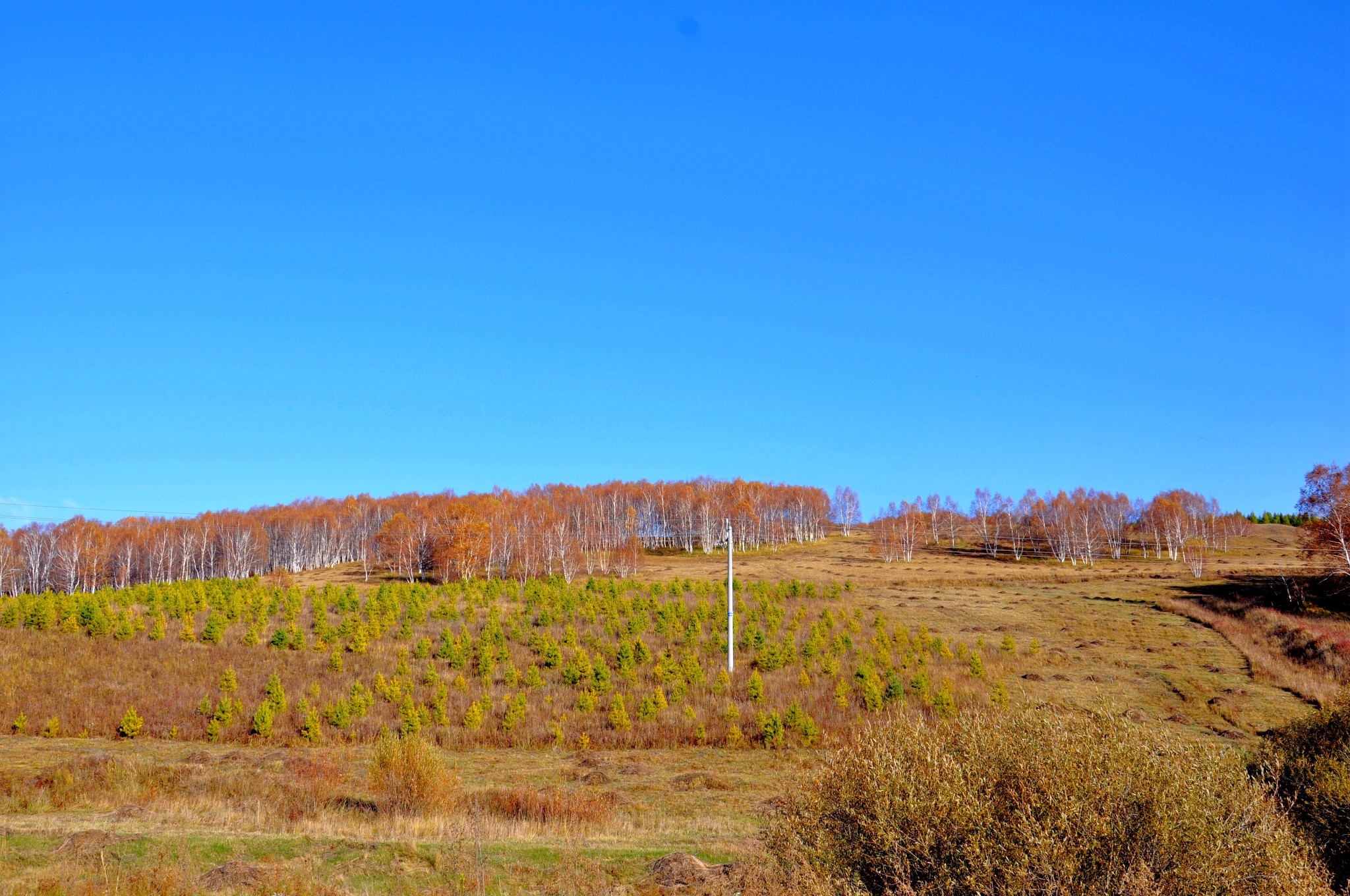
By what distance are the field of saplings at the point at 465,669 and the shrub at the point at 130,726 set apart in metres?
0.08

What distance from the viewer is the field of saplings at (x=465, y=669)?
3091cm

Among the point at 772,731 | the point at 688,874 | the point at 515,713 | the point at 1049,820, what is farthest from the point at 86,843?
the point at 772,731

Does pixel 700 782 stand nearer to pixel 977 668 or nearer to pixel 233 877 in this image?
pixel 233 877

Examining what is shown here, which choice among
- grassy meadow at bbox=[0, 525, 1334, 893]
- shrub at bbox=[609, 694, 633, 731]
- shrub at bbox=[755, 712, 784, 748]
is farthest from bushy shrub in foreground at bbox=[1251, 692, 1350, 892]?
shrub at bbox=[609, 694, 633, 731]

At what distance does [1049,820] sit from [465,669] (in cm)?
3418

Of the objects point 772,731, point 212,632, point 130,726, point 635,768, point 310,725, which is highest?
point 212,632

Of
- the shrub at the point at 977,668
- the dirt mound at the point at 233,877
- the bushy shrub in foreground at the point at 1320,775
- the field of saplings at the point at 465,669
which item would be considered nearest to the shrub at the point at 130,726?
the field of saplings at the point at 465,669

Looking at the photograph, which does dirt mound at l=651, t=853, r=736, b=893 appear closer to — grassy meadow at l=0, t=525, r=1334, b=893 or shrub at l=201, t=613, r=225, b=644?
grassy meadow at l=0, t=525, r=1334, b=893

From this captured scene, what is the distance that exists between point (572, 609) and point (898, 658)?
64.4 feet

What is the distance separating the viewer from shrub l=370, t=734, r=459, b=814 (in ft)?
58.9

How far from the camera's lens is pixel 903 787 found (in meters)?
8.24

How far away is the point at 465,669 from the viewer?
38562mm

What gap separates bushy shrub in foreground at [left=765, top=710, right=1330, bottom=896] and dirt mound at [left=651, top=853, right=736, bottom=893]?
3.64 m

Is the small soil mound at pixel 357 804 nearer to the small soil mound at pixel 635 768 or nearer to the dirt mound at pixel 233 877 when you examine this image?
the dirt mound at pixel 233 877
